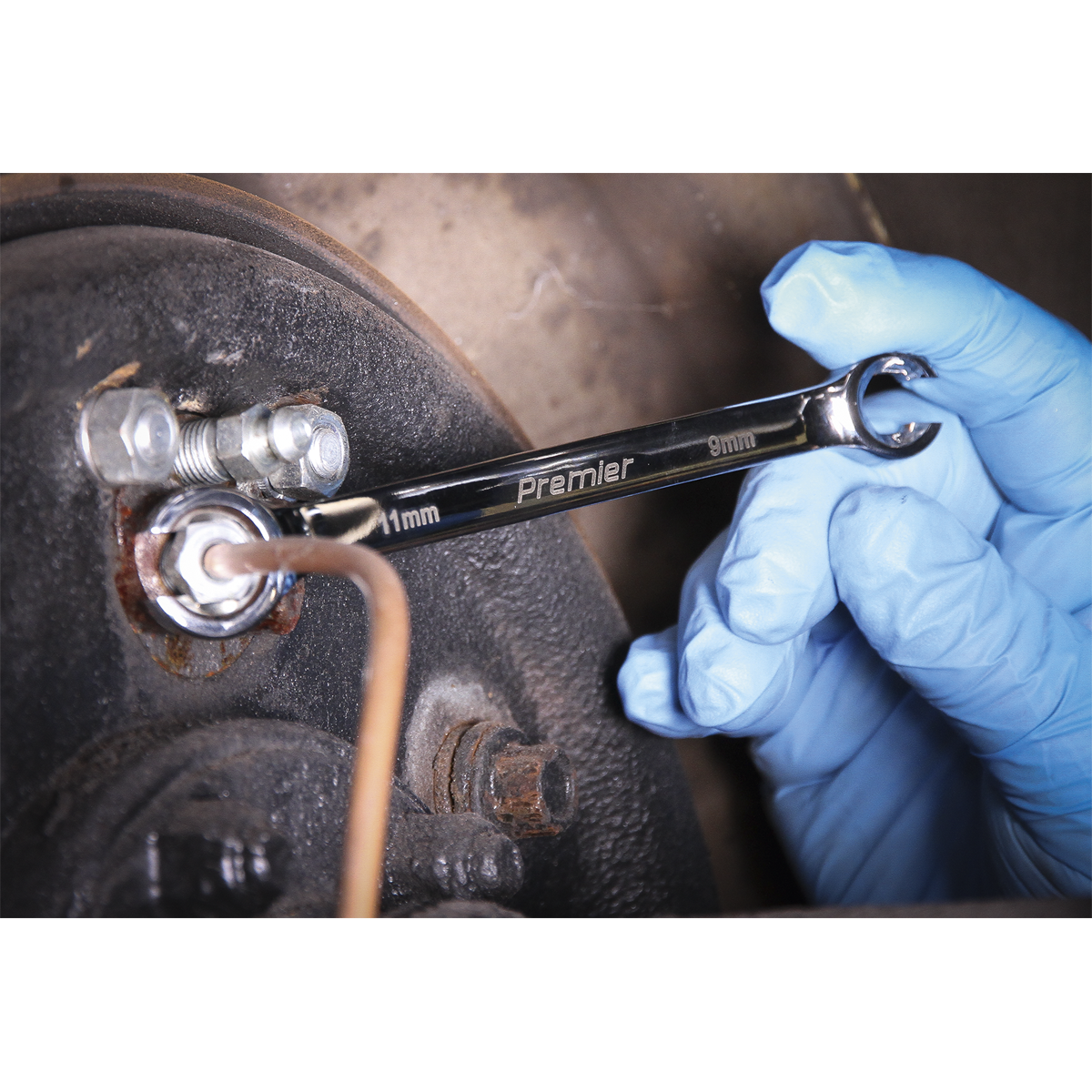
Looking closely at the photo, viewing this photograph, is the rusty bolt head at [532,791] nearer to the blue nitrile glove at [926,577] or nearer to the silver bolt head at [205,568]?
the blue nitrile glove at [926,577]

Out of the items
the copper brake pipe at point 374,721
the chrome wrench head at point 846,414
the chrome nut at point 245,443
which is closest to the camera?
the copper brake pipe at point 374,721

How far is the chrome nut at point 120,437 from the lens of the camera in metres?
0.43

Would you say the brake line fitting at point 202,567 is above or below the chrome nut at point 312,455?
below

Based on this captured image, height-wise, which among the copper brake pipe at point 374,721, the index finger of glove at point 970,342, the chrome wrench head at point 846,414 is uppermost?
the index finger of glove at point 970,342

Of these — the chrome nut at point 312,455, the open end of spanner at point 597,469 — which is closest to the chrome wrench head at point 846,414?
the open end of spanner at point 597,469

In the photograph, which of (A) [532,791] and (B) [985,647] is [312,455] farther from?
(B) [985,647]

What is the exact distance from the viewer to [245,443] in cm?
49

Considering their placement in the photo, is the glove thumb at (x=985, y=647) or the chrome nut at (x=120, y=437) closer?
the chrome nut at (x=120, y=437)

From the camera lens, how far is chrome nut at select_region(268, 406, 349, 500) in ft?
1.69

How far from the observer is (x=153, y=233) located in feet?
1.58

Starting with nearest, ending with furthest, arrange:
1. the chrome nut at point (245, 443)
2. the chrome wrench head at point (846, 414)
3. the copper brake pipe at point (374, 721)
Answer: the copper brake pipe at point (374, 721) → the chrome nut at point (245, 443) → the chrome wrench head at point (846, 414)

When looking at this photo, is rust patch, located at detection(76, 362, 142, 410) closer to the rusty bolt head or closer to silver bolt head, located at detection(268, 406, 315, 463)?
silver bolt head, located at detection(268, 406, 315, 463)
